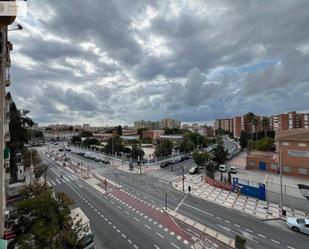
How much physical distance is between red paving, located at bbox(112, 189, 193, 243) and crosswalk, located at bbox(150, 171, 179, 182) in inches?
483

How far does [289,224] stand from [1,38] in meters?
30.8

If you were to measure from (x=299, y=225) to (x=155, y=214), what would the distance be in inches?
605

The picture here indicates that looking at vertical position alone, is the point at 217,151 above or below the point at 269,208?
above

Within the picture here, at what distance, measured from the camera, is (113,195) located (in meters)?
32.4

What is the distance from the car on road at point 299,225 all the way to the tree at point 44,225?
21.2 metres

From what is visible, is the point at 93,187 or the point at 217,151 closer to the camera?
the point at 93,187

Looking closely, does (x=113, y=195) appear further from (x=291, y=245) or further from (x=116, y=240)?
(x=291, y=245)

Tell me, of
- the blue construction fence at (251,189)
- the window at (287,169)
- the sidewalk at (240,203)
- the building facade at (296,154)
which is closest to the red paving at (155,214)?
the sidewalk at (240,203)

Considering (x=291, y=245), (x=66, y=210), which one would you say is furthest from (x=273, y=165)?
(x=66, y=210)

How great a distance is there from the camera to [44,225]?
1320 cm

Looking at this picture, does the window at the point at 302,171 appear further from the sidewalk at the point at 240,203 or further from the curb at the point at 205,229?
the curb at the point at 205,229

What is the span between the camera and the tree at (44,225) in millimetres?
12492

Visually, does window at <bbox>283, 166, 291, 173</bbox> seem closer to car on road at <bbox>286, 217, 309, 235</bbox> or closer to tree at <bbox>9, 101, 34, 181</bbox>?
car on road at <bbox>286, 217, 309, 235</bbox>

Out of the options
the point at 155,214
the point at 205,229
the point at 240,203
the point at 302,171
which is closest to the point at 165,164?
the point at 240,203
